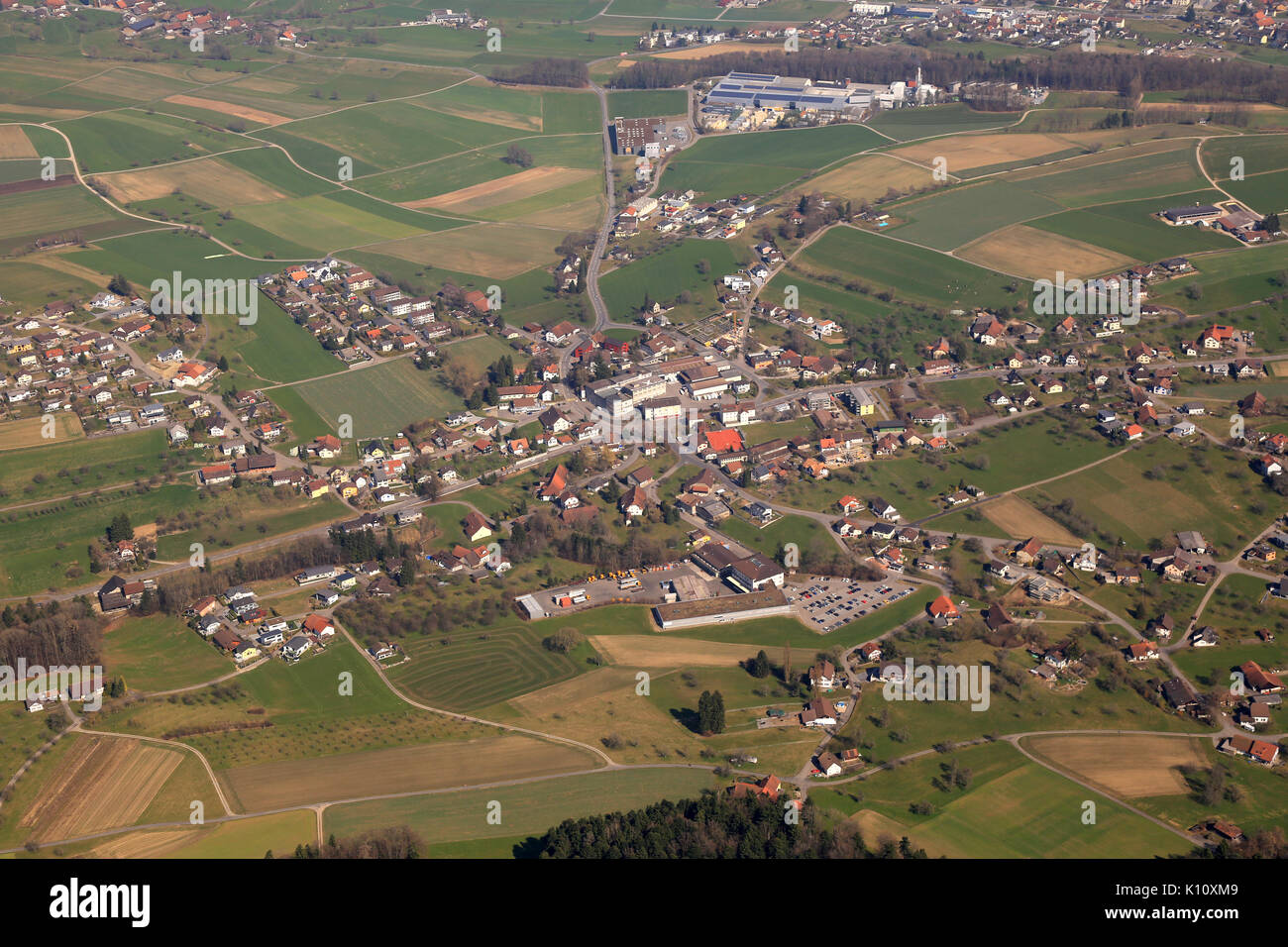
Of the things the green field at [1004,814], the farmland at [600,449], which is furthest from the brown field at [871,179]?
the green field at [1004,814]

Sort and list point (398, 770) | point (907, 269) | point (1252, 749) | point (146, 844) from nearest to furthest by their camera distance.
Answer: point (146, 844) < point (398, 770) < point (1252, 749) < point (907, 269)

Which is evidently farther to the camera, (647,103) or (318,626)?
(647,103)

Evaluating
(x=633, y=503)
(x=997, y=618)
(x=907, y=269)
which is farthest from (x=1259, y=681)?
(x=907, y=269)

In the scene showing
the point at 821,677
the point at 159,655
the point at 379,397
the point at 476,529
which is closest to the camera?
the point at 821,677

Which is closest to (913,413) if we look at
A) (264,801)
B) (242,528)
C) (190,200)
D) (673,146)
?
(242,528)

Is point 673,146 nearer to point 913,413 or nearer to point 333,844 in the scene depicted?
point 913,413

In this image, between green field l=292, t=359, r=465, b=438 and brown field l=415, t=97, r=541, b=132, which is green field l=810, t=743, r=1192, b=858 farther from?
brown field l=415, t=97, r=541, b=132

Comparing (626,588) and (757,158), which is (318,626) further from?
(757,158)

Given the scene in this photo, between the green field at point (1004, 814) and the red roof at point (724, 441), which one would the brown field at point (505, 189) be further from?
the green field at point (1004, 814)
